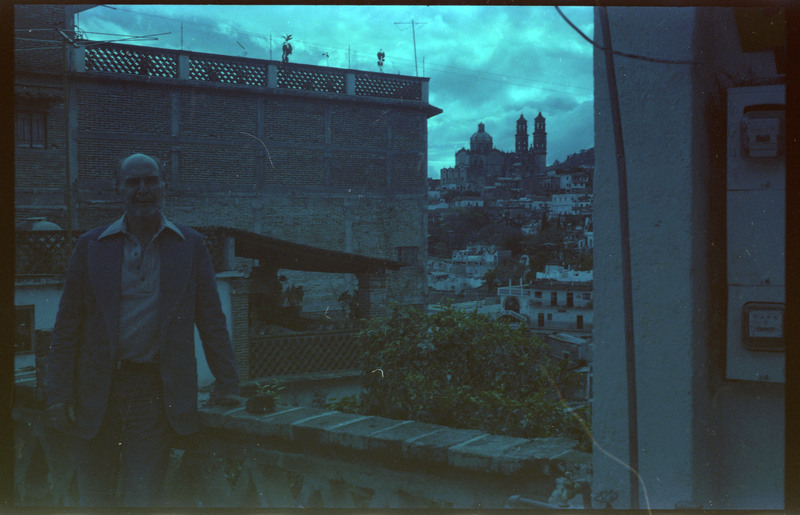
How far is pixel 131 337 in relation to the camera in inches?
78.6

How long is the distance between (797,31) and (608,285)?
105cm

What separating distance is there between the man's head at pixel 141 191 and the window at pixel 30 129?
0.35 m

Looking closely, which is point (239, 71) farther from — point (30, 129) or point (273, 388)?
point (273, 388)

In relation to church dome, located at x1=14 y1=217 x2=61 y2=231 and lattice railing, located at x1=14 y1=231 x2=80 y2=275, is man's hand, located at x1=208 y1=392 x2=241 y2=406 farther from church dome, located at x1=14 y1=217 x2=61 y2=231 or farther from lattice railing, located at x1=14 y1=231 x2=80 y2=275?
church dome, located at x1=14 y1=217 x2=61 y2=231

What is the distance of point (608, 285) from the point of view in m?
2.00

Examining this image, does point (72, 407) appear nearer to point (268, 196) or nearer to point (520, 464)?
point (268, 196)

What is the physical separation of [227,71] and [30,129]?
739 mm

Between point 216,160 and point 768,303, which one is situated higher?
point 216,160

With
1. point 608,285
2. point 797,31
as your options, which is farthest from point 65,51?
point 797,31

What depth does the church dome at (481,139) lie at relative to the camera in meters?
2.27

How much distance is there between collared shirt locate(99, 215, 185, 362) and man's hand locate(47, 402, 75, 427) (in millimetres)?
263

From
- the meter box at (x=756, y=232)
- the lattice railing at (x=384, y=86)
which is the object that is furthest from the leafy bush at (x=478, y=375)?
the lattice railing at (x=384, y=86)

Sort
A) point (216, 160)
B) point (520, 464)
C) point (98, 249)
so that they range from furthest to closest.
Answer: point (216, 160), point (98, 249), point (520, 464)

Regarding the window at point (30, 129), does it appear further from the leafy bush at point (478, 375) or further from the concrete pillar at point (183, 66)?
the leafy bush at point (478, 375)
